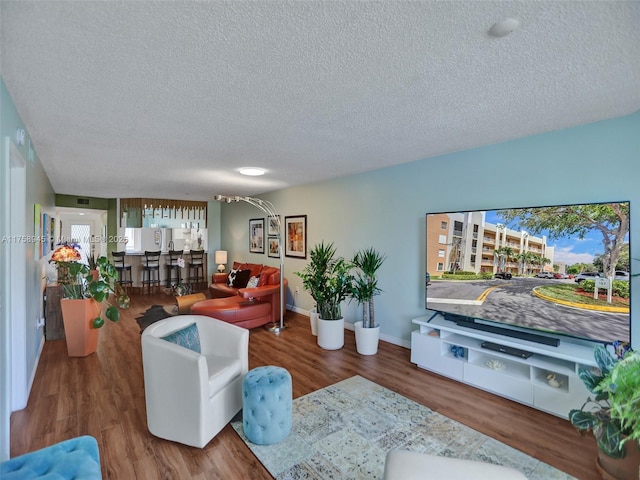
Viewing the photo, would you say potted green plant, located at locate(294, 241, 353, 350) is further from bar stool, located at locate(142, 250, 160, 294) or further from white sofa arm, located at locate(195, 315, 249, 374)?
bar stool, located at locate(142, 250, 160, 294)

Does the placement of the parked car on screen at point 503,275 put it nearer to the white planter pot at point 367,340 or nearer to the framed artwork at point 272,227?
the white planter pot at point 367,340

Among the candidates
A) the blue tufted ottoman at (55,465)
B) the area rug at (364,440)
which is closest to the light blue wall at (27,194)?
the blue tufted ottoman at (55,465)

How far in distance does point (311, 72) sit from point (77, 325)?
401cm

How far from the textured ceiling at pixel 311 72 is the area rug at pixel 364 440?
2.51m

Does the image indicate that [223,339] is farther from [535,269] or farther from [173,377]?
[535,269]

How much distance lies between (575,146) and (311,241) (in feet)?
12.8

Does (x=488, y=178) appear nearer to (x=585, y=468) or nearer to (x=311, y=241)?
(x=585, y=468)

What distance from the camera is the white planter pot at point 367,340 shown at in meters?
3.90

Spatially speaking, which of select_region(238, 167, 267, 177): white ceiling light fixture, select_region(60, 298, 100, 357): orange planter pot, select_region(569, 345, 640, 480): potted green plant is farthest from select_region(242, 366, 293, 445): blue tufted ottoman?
select_region(238, 167, 267, 177): white ceiling light fixture

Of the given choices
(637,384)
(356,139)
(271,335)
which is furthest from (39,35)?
(271,335)

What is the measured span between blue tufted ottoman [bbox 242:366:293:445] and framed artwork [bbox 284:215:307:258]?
144 inches

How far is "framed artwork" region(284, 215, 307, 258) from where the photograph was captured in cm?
585

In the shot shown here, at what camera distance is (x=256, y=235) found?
24.3ft

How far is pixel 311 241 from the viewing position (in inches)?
224
